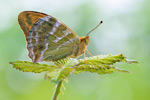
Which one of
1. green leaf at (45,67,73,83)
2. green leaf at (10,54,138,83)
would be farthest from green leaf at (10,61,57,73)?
green leaf at (45,67,73,83)

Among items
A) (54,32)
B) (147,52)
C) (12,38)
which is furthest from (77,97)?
(54,32)

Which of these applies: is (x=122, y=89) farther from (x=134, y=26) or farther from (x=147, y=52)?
(x=134, y=26)

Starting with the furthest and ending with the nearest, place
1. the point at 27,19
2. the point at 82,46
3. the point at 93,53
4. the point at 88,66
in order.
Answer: the point at 93,53
the point at 82,46
the point at 27,19
the point at 88,66

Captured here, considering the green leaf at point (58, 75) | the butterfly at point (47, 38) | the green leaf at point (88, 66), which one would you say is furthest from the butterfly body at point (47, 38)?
the green leaf at point (58, 75)

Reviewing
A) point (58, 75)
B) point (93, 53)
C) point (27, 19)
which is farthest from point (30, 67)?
point (93, 53)

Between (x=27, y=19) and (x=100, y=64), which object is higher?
(x=27, y=19)

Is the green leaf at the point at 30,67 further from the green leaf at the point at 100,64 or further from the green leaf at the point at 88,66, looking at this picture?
the green leaf at the point at 100,64

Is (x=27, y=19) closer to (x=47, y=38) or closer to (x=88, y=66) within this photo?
(x=47, y=38)

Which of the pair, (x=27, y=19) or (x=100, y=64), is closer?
(x=100, y=64)
